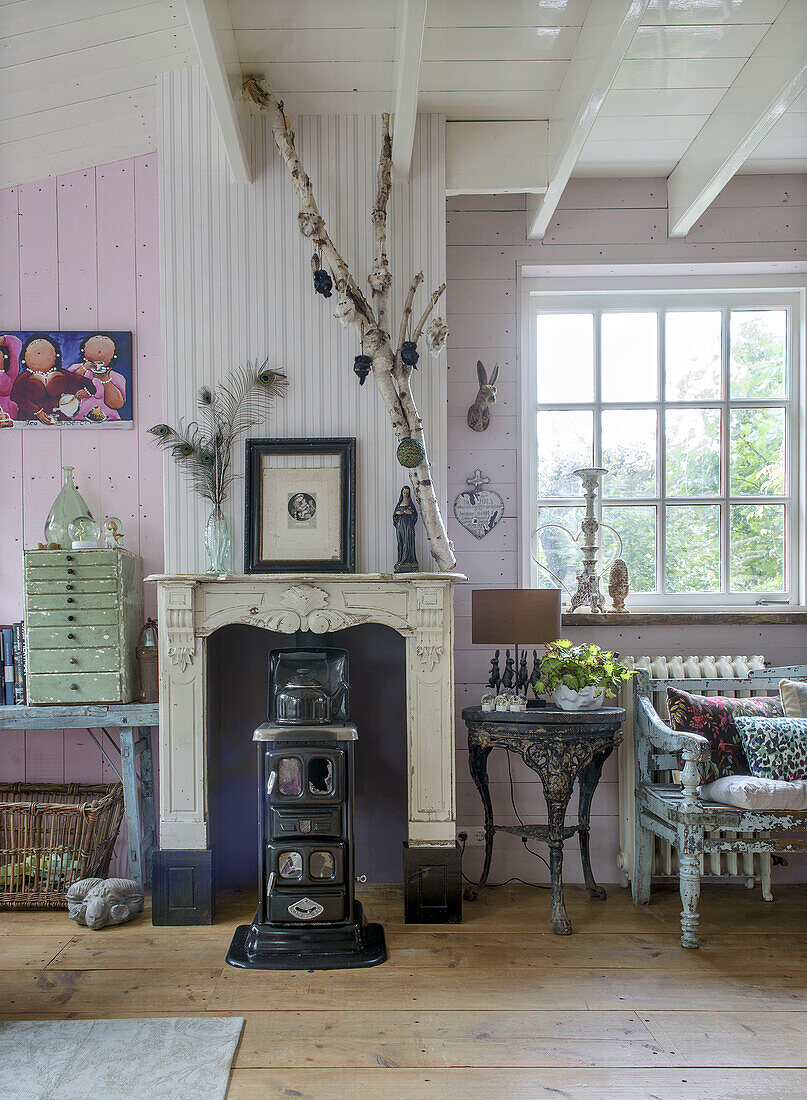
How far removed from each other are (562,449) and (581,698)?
4.26ft

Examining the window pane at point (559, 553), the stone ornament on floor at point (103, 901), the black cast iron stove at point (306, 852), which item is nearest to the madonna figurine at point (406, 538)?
the black cast iron stove at point (306, 852)

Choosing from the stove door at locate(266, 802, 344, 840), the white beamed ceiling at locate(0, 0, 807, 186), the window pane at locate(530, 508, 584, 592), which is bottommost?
the stove door at locate(266, 802, 344, 840)

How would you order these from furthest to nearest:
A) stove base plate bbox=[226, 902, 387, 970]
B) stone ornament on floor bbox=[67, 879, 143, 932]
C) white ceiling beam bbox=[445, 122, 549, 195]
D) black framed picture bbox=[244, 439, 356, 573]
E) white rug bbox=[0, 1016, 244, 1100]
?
white ceiling beam bbox=[445, 122, 549, 195], black framed picture bbox=[244, 439, 356, 573], stone ornament on floor bbox=[67, 879, 143, 932], stove base plate bbox=[226, 902, 387, 970], white rug bbox=[0, 1016, 244, 1100]

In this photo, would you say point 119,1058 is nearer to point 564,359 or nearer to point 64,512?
point 64,512

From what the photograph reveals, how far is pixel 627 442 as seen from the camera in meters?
3.91

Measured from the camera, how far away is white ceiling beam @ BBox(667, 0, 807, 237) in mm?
2781

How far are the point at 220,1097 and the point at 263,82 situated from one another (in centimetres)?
332

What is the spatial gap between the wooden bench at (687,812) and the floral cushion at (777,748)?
0.57ft

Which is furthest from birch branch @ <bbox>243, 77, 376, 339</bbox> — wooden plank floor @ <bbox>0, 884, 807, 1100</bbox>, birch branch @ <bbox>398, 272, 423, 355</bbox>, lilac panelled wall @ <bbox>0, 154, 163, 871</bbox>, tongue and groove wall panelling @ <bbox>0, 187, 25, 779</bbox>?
wooden plank floor @ <bbox>0, 884, 807, 1100</bbox>

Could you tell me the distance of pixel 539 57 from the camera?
303 cm

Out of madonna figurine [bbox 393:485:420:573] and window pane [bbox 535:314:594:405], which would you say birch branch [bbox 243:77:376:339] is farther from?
window pane [bbox 535:314:594:405]

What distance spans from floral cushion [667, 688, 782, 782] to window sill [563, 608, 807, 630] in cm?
43

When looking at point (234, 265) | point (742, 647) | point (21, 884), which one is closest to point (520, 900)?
point (742, 647)

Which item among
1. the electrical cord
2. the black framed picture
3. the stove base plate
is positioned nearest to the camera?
the stove base plate
